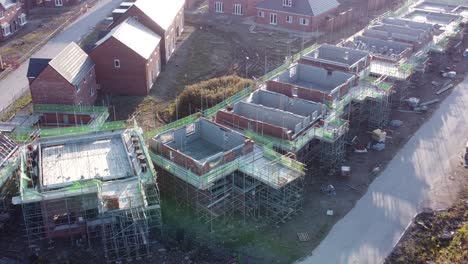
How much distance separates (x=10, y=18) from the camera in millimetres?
51688

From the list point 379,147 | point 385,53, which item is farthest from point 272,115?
point 385,53

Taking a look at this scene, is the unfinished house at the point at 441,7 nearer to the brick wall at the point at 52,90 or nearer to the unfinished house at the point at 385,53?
the unfinished house at the point at 385,53

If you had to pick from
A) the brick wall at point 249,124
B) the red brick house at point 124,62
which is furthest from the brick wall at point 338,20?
the brick wall at point 249,124

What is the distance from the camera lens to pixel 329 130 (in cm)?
2911

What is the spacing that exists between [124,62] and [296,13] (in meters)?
22.6

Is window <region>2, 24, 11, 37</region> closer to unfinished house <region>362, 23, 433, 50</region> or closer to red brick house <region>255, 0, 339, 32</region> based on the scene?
red brick house <region>255, 0, 339, 32</region>

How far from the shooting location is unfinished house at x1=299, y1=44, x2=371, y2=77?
36112mm

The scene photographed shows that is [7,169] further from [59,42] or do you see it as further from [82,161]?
[59,42]

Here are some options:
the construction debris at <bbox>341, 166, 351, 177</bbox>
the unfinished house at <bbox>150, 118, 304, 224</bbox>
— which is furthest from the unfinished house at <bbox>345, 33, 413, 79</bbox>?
the unfinished house at <bbox>150, 118, 304, 224</bbox>

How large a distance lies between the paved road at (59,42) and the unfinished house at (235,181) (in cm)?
1845

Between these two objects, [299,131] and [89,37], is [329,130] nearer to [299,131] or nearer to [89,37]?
[299,131]

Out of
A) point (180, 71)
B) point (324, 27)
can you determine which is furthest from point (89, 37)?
point (324, 27)

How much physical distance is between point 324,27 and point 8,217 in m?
39.1

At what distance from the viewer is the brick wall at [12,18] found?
165 ft
